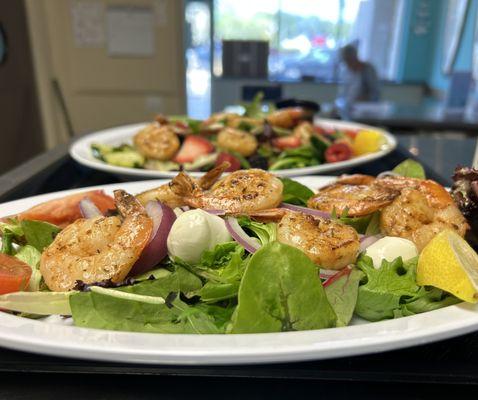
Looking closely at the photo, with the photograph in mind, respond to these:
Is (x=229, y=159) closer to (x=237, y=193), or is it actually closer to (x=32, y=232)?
(x=237, y=193)

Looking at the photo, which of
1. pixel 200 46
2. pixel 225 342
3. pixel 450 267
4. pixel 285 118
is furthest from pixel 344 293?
→ pixel 200 46

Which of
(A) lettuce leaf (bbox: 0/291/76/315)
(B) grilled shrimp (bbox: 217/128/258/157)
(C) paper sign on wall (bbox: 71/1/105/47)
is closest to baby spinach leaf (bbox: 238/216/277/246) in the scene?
(A) lettuce leaf (bbox: 0/291/76/315)

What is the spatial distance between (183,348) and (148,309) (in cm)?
22

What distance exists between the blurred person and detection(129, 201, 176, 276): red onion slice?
5389 mm

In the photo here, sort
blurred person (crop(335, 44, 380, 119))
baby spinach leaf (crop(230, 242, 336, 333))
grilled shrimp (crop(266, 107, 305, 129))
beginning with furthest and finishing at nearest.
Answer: blurred person (crop(335, 44, 380, 119))
grilled shrimp (crop(266, 107, 305, 129))
baby spinach leaf (crop(230, 242, 336, 333))

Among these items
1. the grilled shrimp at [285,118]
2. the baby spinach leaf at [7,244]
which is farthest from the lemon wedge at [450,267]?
the grilled shrimp at [285,118]

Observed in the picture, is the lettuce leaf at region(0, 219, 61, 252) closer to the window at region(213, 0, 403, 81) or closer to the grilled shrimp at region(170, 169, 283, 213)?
the grilled shrimp at region(170, 169, 283, 213)

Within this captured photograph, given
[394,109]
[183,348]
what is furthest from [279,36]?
[183,348]

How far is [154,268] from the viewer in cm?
100

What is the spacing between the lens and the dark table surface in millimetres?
711

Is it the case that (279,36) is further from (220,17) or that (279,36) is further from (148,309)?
(148,309)

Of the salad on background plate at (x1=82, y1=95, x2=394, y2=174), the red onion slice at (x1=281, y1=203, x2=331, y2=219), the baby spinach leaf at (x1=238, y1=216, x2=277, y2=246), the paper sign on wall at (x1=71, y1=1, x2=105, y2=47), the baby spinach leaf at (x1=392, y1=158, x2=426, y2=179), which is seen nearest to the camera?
the baby spinach leaf at (x1=238, y1=216, x2=277, y2=246)

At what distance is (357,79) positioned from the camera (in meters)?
6.16

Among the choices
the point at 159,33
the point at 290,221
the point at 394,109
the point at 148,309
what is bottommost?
the point at 394,109
